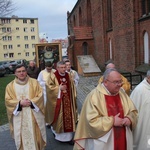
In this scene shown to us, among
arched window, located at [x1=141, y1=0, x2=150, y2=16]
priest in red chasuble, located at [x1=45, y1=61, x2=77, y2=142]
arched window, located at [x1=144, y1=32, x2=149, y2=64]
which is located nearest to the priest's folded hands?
priest in red chasuble, located at [x1=45, y1=61, x2=77, y2=142]

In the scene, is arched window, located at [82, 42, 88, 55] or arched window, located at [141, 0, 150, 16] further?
arched window, located at [82, 42, 88, 55]

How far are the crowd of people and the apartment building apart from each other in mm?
70760

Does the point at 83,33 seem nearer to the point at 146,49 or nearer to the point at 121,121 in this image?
the point at 146,49

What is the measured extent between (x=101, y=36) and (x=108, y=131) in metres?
18.2

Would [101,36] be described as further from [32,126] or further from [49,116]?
[32,126]

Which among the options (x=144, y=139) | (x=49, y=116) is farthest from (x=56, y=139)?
(x=144, y=139)

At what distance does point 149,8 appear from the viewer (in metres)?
12.3

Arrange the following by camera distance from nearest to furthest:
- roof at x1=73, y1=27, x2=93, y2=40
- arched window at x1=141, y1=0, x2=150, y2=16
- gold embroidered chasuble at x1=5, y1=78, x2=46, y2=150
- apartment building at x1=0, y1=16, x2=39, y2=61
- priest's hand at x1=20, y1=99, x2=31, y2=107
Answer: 1. priest's hand at x1=20, y1=99, x2=31, y2=107
2. gold embroidered chasuble at x1=5, y1=78, x2=46, y2=150
3. arched window at x1=141, y1=0, x2=150, y2=16
4. roof at x1=73, y1=27, x2=93, y2=40
5. apartment building at x1=0, y1=16, x2=39, y2=61

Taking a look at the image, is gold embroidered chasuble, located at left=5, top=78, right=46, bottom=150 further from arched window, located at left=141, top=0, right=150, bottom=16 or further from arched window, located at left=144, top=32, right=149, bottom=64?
arched window, located at left=141, top=0, right=150, bottom=16

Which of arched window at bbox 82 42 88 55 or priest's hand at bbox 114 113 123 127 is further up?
arched window at bbox 82 42 88 55

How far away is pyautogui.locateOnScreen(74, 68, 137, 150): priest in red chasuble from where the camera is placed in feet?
11.0

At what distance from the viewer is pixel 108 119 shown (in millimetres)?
3346

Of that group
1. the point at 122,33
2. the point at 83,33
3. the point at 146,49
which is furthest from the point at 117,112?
the point at 83,33

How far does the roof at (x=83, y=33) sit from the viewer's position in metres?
24.1
